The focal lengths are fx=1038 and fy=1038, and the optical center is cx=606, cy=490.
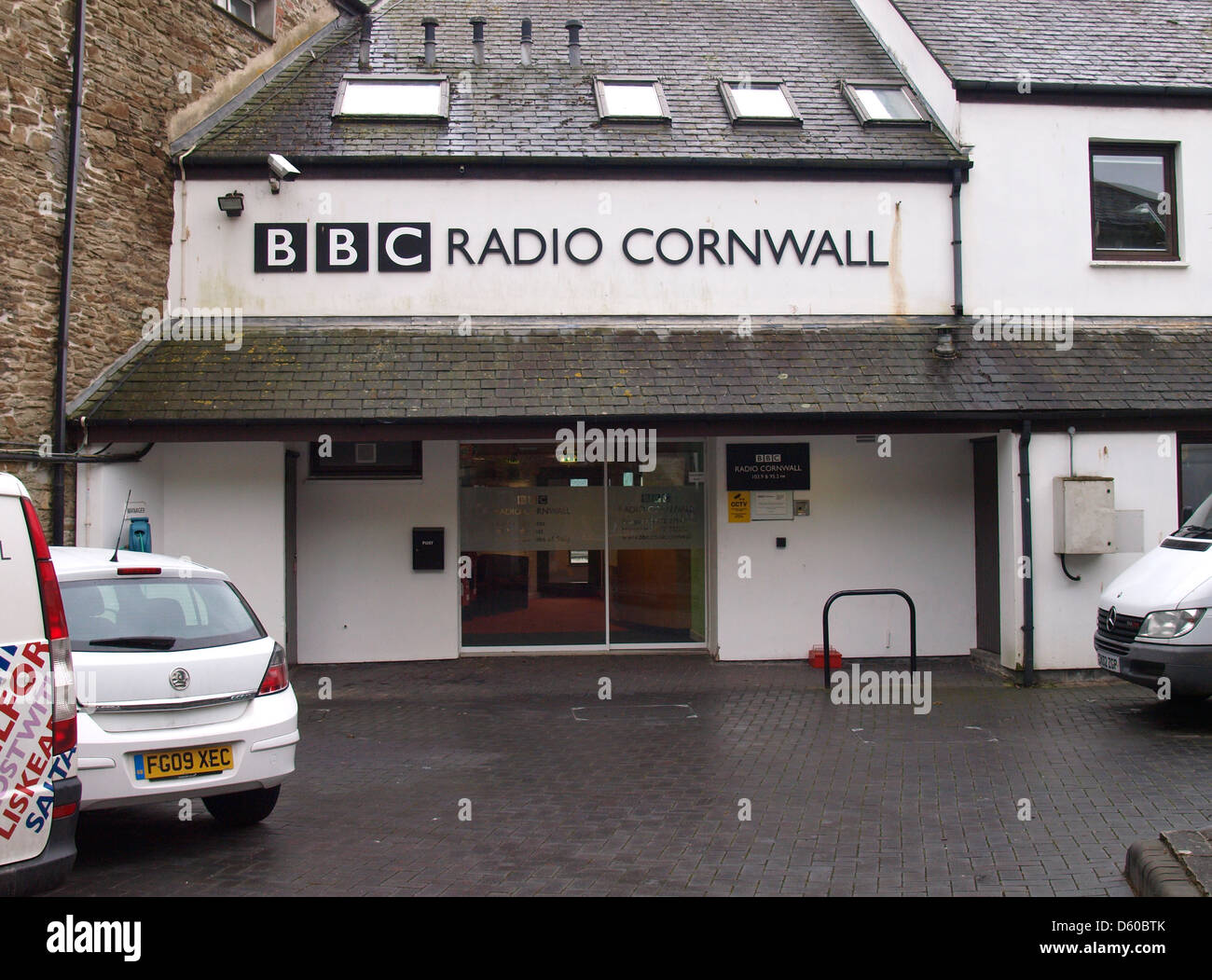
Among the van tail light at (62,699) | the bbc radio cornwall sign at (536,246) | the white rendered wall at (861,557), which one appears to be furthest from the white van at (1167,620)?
the van tail light at (62,699)

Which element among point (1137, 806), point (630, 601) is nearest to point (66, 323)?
point (630, 601)

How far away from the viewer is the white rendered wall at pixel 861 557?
38.4 feet

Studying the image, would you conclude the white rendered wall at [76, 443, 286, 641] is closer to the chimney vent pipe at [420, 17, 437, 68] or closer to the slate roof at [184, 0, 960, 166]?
the slate roof at [184, 0, 960, 166]

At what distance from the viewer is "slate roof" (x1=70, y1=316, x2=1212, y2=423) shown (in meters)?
10.4

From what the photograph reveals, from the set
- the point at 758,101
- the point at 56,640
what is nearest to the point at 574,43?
the point at 758,101

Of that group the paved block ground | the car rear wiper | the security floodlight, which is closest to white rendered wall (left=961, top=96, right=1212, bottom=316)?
the paved block ground

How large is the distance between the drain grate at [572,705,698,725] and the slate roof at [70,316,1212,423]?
9.32ft

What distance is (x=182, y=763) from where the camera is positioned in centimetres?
545

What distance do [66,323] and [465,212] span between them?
13.9 ft

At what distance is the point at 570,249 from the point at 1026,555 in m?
5.87

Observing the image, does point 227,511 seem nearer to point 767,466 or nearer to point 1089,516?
point 767,466

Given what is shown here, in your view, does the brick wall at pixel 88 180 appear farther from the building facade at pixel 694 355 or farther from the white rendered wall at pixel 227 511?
the white rendered wall at pixel 227 511
